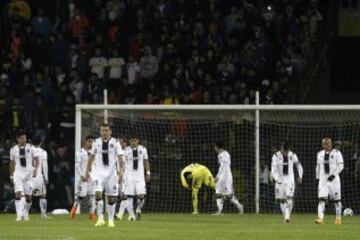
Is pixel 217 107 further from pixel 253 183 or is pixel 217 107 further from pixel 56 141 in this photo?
pixel 56 141

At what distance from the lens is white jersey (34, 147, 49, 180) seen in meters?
32.0

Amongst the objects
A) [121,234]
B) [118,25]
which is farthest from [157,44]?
[121,234]

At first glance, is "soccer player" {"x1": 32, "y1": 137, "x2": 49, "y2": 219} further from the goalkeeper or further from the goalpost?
the goalkeeper

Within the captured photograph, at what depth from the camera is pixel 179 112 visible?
36.0 metres

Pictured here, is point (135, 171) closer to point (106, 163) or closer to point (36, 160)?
point (36, 160)

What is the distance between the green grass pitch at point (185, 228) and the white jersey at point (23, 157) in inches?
52.5

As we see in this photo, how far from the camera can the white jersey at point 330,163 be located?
29.9m

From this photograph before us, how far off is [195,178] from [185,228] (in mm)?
8919

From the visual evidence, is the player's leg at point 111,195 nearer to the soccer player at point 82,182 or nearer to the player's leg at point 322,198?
the soccer player at point 82,182

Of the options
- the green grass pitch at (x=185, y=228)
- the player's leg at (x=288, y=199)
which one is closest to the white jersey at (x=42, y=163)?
the green grass pitch at (x=185, y=228)

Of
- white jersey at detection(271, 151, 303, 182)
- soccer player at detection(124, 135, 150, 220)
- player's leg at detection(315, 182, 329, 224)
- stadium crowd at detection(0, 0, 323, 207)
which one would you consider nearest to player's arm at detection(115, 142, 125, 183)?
soccer player at detection(124, 135, 150, 220)

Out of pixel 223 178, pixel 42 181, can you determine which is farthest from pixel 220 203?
pixel 42 181

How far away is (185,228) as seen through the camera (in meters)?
25.8

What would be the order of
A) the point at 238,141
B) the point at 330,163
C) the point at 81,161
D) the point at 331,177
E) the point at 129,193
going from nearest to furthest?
the point at 331,177 < the point at 330,163 < the point at 129,193 < the point at 81,161 < the point at 238,141
